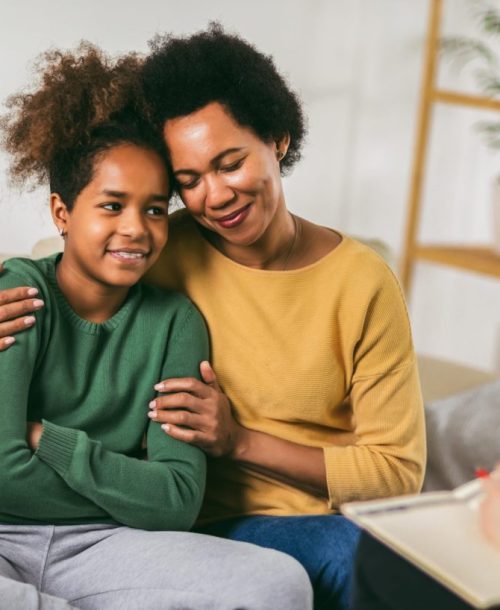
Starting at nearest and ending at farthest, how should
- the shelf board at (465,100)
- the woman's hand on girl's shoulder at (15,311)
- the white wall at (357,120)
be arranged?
1. the woman's hand on girl's shoulder at (15,311)
2. the white wall at (357,120)
3. the shelf board at (465,100)

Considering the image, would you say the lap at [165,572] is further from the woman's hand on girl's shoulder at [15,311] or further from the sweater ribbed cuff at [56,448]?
the woman's hand on girl's shoulder at [15,311]

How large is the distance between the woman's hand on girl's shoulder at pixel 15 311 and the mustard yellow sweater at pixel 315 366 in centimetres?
28

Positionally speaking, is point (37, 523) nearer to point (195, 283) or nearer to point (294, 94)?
point (195, 283)

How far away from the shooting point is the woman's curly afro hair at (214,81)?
4.84 ft

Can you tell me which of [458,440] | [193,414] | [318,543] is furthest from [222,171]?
[458,440]

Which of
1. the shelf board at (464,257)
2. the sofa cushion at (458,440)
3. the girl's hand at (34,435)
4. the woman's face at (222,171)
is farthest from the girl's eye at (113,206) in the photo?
the shelf board at (464,257)

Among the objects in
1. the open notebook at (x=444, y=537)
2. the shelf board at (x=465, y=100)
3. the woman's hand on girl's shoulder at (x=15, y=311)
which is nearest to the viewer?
the open notebook at (x=444, y=537)

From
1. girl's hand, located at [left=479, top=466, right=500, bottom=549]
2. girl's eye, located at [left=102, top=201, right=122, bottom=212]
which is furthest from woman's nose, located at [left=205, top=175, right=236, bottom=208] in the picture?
girl's hand, located at [left=479, top=466, right=500, bottom=549]

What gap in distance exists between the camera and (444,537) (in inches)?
41.0

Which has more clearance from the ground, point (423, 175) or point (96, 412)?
point (423, 175)

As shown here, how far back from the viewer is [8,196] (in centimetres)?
182

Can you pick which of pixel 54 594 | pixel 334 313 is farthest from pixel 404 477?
pixel 54 594

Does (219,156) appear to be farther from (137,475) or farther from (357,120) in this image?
(357,120)

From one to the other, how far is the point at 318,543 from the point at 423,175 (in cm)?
205
